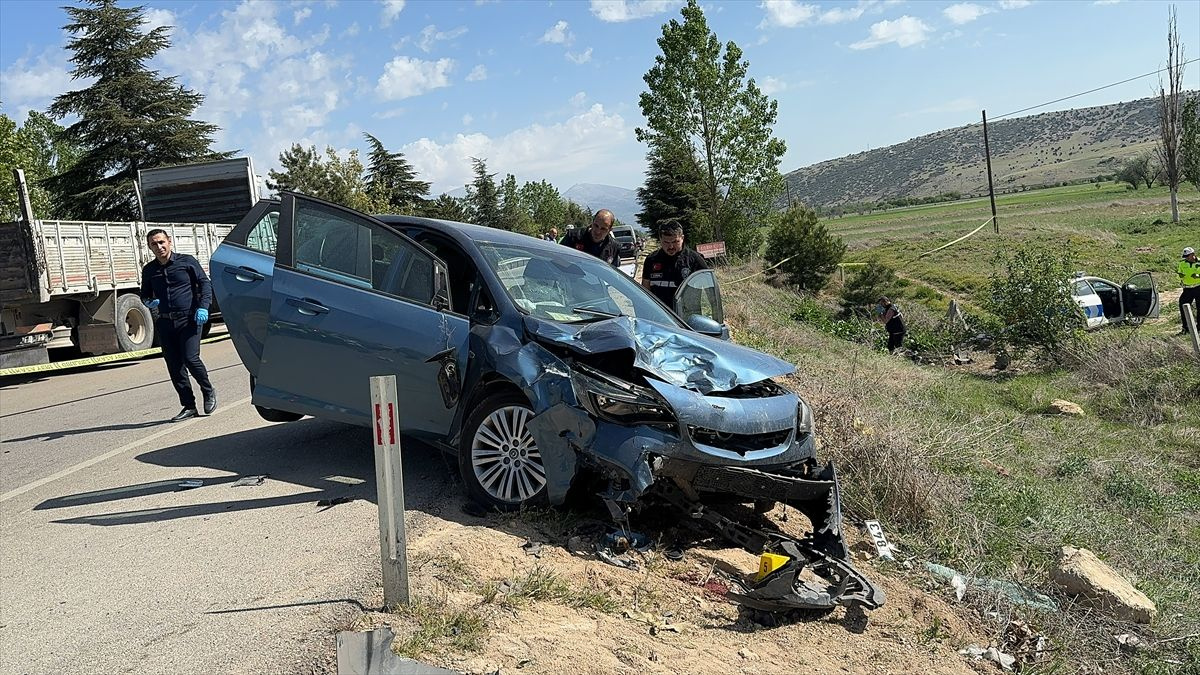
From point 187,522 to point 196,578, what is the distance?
986mm

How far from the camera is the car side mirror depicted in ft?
19.7

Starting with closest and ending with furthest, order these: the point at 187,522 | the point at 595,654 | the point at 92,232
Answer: the point at 595,654, the point at 187,522, the point at 92,232

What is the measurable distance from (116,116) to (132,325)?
90.6 feet

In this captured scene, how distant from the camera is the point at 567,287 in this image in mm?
5715

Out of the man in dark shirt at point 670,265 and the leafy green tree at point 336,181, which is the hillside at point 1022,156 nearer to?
the leafy green tree at point 336,181

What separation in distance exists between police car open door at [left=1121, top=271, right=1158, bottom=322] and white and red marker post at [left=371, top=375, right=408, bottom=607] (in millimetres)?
26199

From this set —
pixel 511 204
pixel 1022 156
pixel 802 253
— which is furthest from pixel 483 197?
pixel 1022 156

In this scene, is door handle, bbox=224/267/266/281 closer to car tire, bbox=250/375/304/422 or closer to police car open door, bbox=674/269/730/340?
car tire, bbox=250/375/304/422

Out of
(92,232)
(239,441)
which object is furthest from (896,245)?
(239,441)

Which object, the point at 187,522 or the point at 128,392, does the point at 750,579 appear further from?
the point at 128,392

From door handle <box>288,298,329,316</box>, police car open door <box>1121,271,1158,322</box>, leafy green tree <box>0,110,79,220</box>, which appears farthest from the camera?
leafy green tree <box>0,110,79,220</box>

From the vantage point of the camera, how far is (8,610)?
13.1 ft

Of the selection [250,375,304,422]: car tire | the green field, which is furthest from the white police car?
[250,375,304,422]: car tire

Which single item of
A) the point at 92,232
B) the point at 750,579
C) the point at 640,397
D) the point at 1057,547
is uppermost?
the point at 92,232
